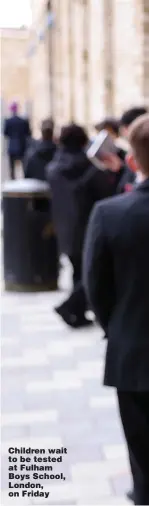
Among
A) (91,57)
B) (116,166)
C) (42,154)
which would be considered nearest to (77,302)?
(116,166)

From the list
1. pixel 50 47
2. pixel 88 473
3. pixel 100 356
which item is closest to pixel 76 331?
pixel 100 356

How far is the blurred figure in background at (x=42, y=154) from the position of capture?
30.6 feet

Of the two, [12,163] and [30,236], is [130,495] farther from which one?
[12,163]

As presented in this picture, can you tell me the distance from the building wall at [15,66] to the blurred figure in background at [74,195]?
87.9 ft

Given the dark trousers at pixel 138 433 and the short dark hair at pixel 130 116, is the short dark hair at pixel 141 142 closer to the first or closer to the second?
the dark trousers at pixel 138 433

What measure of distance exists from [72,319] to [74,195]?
996 millimetres

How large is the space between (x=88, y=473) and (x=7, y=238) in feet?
15.8

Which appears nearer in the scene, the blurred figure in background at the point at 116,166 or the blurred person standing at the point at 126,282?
the blurred person standing at the point at 126,282

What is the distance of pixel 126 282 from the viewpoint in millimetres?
3141

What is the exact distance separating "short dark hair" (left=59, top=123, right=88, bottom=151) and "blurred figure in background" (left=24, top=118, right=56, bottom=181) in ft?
7.65

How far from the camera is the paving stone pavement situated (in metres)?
4.09

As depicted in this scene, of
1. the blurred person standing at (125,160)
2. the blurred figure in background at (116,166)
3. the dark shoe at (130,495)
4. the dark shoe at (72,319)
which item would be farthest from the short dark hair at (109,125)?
the dark shoe at (130,495)

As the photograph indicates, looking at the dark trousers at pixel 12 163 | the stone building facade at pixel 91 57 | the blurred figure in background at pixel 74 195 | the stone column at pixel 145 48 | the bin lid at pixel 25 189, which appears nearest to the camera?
the blurred figure in background at pixel 74 195

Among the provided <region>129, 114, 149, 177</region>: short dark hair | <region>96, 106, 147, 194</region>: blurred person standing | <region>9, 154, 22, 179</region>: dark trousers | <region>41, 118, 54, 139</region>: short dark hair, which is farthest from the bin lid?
<region>9, 154, 22, 179</region>: dark trousers
